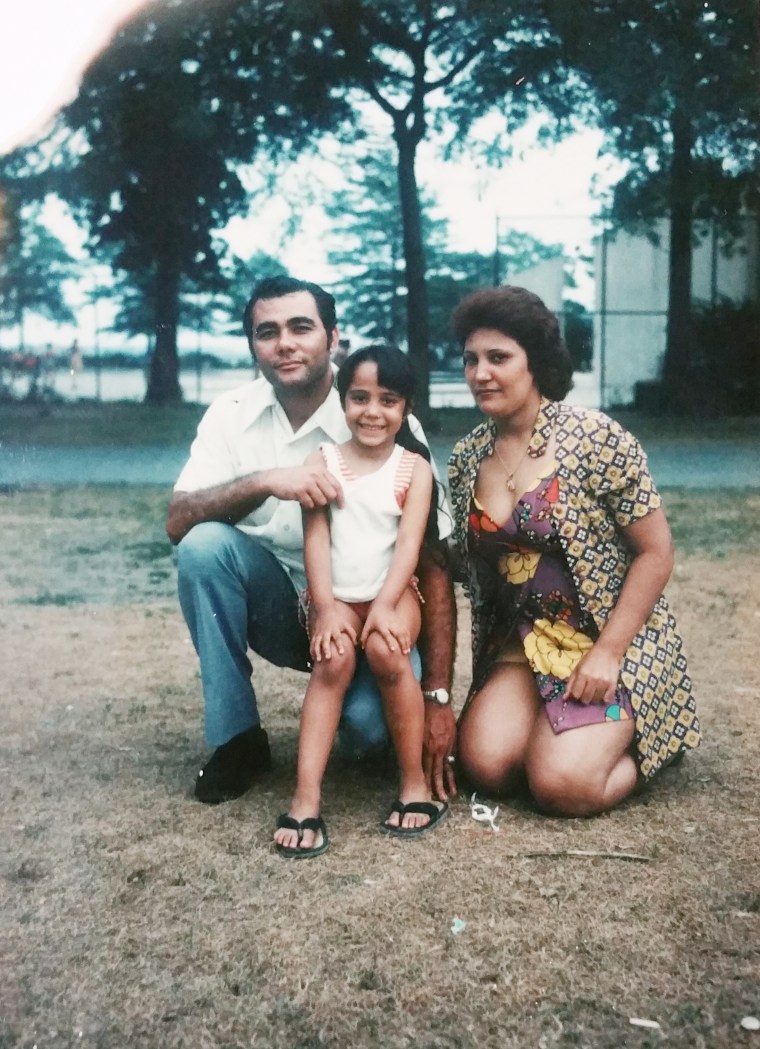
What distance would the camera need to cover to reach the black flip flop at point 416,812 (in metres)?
2.79

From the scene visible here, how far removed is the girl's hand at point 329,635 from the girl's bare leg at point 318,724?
1cm

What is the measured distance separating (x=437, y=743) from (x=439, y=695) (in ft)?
0.42

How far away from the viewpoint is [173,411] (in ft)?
66.4

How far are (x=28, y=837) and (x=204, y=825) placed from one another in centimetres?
41

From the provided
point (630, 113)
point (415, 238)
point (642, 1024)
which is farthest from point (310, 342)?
point (415, 238)

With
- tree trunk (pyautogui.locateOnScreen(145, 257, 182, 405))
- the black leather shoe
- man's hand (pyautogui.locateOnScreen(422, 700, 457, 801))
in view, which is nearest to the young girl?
man's hand (pyautogui.locateOnScreen(422, 700, 457, 801))

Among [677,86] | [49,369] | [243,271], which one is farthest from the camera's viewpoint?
[49,369]

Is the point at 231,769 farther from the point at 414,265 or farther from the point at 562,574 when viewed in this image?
the point at 414,265

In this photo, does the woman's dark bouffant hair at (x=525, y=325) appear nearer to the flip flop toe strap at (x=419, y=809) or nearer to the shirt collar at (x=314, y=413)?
the shirt collar at (x=314, y=413)

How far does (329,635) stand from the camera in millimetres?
2764

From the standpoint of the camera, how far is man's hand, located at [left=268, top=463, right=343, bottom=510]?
111 inches

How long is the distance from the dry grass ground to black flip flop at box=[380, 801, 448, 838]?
0.12ft

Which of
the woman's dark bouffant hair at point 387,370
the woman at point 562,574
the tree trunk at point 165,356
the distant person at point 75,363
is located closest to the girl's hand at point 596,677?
the woman at point 562,574

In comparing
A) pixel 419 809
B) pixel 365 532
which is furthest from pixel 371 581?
pixel 419 809
